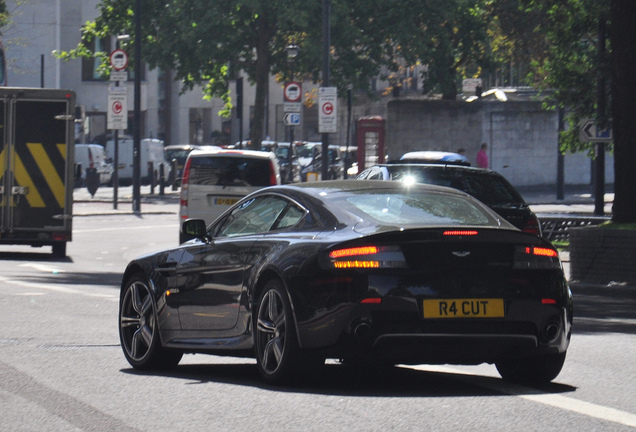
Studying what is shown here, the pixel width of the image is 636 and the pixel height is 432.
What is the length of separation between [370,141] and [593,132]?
20913 millimetres

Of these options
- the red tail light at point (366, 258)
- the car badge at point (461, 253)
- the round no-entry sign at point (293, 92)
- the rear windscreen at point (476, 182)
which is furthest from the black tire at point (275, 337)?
the round no-entry sign at point (293, 92)

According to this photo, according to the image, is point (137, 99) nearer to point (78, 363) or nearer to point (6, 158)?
point (6, 158)

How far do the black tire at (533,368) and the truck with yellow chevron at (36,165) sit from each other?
14.5 m

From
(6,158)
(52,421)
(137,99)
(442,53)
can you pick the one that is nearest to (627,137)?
(6,158)

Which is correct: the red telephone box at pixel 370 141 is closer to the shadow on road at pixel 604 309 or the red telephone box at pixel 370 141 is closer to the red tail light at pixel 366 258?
the shadow on road at pixel 604 309

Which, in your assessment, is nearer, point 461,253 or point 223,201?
point 461,253

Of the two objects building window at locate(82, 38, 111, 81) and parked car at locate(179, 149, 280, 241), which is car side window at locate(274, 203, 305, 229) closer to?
parked car at locate(179, 149, 280, 241)

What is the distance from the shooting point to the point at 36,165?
22.5 meters

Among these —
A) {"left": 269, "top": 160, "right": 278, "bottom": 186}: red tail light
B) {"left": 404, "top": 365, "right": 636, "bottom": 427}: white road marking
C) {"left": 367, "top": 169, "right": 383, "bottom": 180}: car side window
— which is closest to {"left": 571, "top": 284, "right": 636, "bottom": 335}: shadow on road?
{"left": 367, "top": 169, "right": 383, "bottom": 180}: car side window

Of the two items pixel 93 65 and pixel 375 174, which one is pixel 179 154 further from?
pixel 375 174

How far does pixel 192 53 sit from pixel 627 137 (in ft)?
104

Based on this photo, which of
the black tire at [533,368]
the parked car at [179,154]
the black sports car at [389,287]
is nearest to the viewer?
the black sports car at [389,287]

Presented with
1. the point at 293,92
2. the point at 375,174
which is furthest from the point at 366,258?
the point at 293,92

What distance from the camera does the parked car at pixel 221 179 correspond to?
79.2ft
